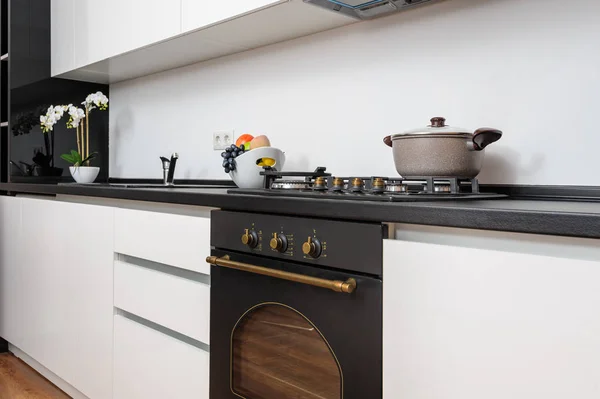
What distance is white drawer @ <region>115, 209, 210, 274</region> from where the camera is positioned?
154 centimetres

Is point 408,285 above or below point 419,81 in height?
below

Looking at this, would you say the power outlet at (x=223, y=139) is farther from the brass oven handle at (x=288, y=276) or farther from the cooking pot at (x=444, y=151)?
the cooking pot at (x=444, y=151)

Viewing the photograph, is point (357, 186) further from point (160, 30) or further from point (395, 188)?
point (160, 30)

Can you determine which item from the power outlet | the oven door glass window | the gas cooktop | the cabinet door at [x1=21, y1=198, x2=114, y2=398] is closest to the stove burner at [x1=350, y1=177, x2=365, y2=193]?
the gas cooktop

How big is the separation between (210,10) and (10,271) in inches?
67.8

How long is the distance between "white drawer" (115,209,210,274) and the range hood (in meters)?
0.77

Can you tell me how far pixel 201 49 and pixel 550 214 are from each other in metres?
1.78

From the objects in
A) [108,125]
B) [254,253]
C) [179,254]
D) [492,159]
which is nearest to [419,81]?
[492,159]

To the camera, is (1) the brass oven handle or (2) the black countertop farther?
(1) the brass oven handle

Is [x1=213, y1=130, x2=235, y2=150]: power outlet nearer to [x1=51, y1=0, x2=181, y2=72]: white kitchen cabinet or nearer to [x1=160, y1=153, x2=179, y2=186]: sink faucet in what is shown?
[x1=160, y1=153, x2=179, y2=186]: sink faucet

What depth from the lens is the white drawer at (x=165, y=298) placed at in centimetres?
154

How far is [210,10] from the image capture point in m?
1.87

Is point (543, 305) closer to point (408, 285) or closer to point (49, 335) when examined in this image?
point (408, 285)

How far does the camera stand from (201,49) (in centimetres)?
229
